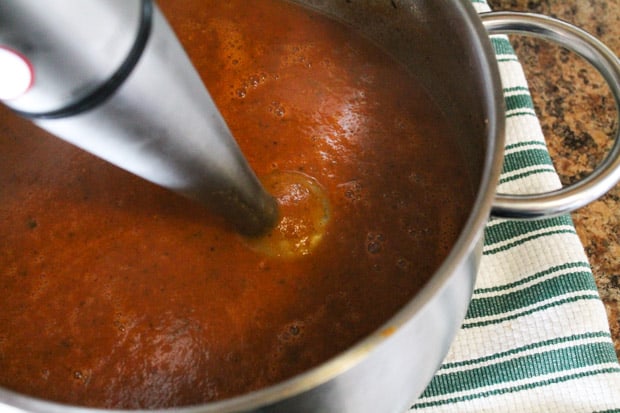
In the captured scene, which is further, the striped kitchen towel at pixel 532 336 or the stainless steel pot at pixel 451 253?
the striped kitchen towel at pixel 532 336

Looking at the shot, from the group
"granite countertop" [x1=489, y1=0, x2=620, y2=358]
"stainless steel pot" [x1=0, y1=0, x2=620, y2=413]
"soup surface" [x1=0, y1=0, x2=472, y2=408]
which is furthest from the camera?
"granite countertop" [x1=489, y1=0, x2=620, y2=358]

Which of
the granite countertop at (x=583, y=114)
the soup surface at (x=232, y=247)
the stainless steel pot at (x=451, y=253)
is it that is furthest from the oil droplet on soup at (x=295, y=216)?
the granite countertop at (x=583, y=114)

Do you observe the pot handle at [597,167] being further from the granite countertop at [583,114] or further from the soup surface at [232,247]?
the granite countertop at [583,114]

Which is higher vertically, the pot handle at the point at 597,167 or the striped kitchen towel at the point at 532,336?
the pot handle at the point at 597,167

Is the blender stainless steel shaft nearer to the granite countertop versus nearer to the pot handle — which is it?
the pot handle

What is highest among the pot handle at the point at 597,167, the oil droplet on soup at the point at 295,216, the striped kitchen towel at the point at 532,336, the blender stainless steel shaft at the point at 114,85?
the blender stainless steel shaft at the point at 114,85

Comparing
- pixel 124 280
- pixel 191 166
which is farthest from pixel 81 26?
pixel 124 280

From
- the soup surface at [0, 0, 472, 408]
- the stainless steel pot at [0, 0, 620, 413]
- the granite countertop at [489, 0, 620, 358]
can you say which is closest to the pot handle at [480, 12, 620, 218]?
the stainless steel pot at [0, 0, 620, 413]
